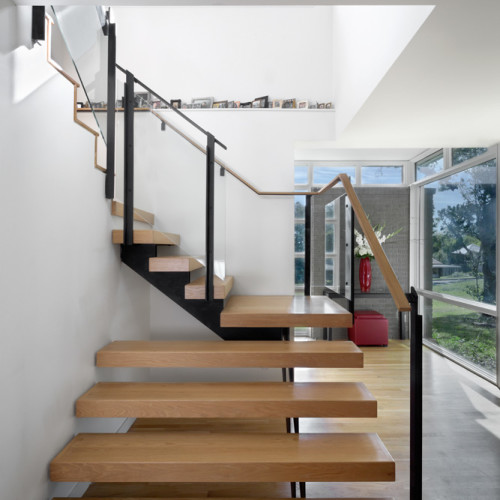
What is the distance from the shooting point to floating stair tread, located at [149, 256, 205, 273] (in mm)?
2674

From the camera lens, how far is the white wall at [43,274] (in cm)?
155

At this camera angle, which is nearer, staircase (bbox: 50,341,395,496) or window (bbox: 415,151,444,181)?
staircase (bbox: 50,341,395,496)

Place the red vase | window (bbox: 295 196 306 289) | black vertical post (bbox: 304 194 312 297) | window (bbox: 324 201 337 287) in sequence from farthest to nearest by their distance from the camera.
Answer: window (bbox: 295 196 306 289) → the red vase → black vertical post (bbox: 304 194 312 297) → window (bbox: 324 201 337 287)

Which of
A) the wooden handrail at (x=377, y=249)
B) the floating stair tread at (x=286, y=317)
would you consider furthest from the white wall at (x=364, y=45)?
the floating stair tread at (x=286, y=317)

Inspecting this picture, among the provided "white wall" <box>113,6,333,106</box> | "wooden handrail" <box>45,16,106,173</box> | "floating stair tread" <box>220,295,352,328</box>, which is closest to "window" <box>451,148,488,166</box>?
"white wall" <box>113,6,333,106</box>

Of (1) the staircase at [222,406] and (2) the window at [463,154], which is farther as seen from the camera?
(2) the window at [463,154]

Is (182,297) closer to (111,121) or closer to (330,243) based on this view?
(111,121)

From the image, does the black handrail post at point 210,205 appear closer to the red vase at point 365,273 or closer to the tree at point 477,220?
the tree at point 477,220

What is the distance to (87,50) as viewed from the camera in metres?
2.35

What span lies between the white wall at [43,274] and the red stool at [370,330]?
11.6 ft

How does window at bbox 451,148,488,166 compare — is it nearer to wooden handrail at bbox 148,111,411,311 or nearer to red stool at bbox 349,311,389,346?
wooden handrail at bbox 148,111,411,311

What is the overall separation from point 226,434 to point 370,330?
3.50m

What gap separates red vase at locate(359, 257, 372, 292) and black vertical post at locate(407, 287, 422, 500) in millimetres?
3785

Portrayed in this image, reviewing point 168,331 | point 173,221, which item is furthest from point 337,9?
point 168,331
